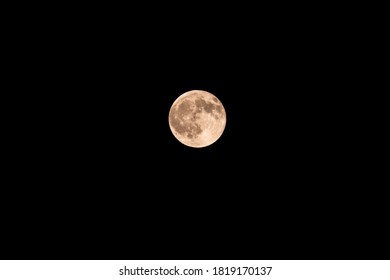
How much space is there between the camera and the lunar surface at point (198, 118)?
18.3 ft

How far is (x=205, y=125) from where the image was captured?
557 cm

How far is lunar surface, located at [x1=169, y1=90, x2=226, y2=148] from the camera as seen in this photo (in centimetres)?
557

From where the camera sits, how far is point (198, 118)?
557cm
